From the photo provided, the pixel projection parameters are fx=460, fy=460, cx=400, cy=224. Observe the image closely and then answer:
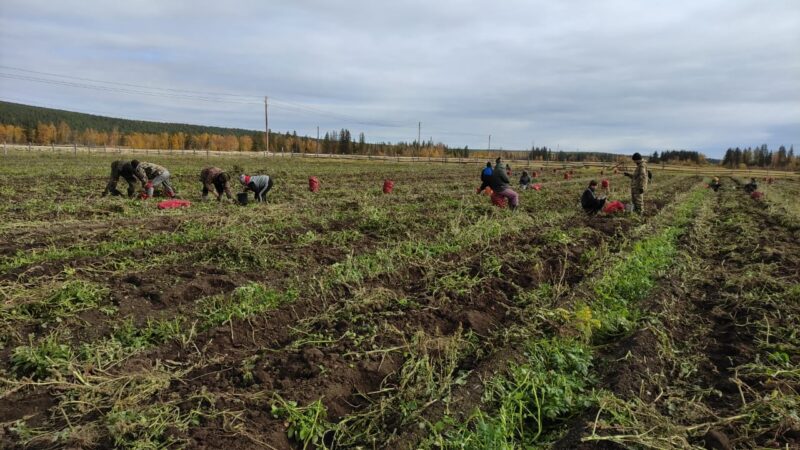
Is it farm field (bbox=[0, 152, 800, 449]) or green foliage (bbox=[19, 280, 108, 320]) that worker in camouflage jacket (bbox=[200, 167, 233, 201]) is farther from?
green foliage (bbox=[19, 280, 108, 320])

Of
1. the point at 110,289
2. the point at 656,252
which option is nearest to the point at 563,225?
the point at 656,252

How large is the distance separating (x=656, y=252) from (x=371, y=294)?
5.83 meters

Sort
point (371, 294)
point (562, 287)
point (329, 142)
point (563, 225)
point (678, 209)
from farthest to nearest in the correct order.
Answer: point (329, 142) < point (678, 209) < point (563, 225) < point (562, 287) < point (371, 294)

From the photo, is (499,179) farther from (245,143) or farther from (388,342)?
(245,143)

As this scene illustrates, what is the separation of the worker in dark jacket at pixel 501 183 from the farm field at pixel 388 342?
11.8ft

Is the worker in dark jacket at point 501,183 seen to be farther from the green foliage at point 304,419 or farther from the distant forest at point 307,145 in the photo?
the distant forest at point 307,145

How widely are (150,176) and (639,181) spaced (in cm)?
1372

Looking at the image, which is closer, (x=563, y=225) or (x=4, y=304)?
(x=4, y=304)

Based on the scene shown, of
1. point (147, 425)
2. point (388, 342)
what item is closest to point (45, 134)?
point (388, 342)

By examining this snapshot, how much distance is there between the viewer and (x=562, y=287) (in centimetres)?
589

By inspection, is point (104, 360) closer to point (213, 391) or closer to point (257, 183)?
point (213, 391)

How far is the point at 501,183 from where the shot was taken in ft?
40.2

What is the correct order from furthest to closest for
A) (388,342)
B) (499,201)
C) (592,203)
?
(592,203) → (499,201) → (388,342)

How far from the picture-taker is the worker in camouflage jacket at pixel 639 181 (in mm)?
12438
